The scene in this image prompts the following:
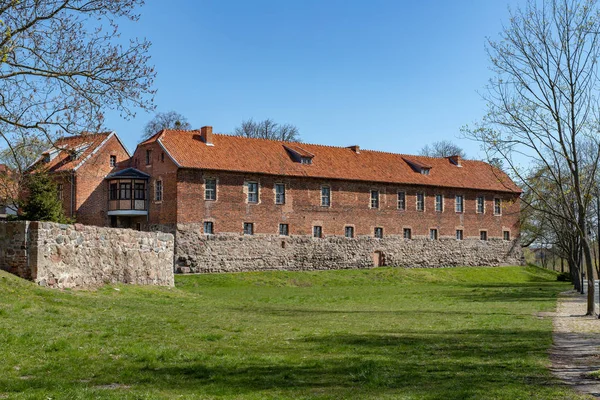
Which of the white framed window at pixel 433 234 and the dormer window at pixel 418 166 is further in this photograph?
the dormer window at pixel 418 166

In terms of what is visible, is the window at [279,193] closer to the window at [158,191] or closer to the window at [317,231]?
the window at [317,231]

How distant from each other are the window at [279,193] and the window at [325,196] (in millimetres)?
3273

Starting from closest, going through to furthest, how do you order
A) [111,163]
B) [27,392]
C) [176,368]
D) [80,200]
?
[27,392] → [176,368] → [80,200] → [111,163]

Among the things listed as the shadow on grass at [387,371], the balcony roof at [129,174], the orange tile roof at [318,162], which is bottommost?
the shadow on grass at [387,371]

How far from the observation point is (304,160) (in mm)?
46969

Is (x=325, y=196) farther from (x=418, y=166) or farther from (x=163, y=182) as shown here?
(x=163, y=182)

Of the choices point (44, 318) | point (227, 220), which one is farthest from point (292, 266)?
point (44, 318)

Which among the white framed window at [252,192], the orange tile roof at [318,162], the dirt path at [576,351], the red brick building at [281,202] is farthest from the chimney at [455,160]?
the dirt path at [576,351]

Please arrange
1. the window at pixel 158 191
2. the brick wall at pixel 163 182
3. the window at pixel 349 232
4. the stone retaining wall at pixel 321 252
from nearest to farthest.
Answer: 1. the stone retaining wall at pixel 321 252
2. the brick wall at pixel 163 182
3. the window at pixel 158 191
4. the window at pixel 349 232

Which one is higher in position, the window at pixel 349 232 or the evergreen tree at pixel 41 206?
the evergreen tree at pixel 41 206

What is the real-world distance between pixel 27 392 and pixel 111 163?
4259cm

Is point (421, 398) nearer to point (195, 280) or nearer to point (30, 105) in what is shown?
point (30, 105)

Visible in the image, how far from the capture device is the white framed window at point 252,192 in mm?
43531

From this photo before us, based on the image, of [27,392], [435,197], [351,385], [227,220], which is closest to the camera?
[27,392]
